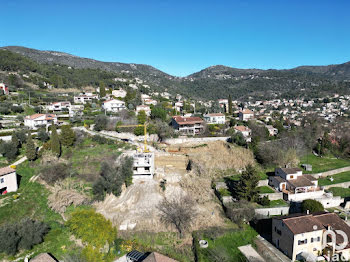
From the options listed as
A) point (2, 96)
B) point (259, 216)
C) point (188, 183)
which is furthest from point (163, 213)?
point (2, 96)

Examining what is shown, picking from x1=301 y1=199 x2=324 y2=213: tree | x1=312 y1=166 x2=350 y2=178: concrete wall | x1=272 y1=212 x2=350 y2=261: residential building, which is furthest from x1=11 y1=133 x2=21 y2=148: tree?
x1=312 y1=166 x2=350 y2=178: concrete wall

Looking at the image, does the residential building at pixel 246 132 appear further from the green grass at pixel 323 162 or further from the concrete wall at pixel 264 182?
the concrete wall at pixel 264 182

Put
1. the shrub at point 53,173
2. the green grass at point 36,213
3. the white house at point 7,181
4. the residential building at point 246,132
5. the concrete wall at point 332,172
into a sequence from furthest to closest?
1. the residential building at point 246,132
2. the concrete wall at point 332,172
3. the shrub at point 53,173
4. the white house at point 7,181
5. the green grass at point 36,213

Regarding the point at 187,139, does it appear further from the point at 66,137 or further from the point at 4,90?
the point at 4,90

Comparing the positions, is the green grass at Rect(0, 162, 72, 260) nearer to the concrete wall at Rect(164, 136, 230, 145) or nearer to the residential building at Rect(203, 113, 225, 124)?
the concrete wall at Rect(164, 136, 230, 145)

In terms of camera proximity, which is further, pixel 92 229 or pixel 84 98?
pixel 84 98

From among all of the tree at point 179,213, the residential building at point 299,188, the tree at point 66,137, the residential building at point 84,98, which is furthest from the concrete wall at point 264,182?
the residential building at point 84,98

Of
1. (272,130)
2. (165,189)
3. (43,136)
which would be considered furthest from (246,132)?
(43,136)
